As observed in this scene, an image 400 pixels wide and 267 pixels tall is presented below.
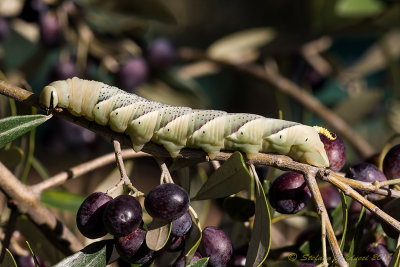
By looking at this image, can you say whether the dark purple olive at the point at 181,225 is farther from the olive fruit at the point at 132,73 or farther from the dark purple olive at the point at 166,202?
the olive fruit at the point at 132,73

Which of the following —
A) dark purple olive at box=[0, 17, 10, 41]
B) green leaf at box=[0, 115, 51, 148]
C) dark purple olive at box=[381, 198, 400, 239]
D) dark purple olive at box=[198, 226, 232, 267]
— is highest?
green leaf at box=[0, 115, 51, 148]

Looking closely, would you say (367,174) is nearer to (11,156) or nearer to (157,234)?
(157,234)

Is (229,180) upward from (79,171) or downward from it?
upward

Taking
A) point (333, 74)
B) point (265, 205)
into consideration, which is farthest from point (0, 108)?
point (333, 74)

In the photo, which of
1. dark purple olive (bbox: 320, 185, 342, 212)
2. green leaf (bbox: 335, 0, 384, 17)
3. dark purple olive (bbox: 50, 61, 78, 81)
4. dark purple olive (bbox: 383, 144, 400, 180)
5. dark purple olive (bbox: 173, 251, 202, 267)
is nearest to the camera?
dark purple olive (bbox: 173, 251, 202, 267)

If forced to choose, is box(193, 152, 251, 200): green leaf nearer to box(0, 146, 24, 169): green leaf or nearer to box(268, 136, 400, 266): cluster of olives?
box(268, 136, 400, 266): cluster of olives

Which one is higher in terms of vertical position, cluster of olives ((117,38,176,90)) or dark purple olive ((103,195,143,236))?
dark purple olive ((103,195,143,236))

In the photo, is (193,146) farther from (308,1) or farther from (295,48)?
(308,1)

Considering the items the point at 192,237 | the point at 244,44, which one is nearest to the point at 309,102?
the point at 244,44

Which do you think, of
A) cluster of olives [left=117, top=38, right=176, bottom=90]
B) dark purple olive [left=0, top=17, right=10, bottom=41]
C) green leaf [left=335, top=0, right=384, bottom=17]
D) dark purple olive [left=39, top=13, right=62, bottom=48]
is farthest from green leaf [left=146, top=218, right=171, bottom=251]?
green leaf [left=335, top=0, right=384, bottom=17]
